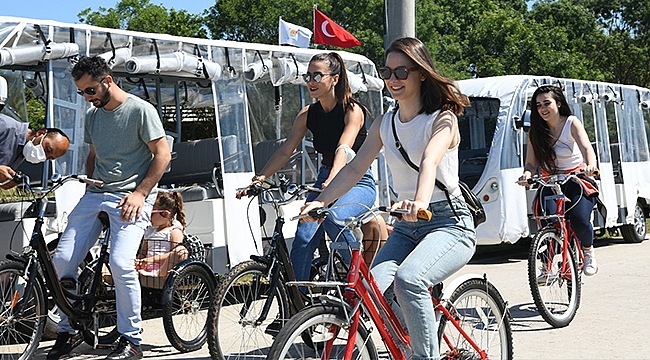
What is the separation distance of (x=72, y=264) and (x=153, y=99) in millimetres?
5420

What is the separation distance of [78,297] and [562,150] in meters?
4.09

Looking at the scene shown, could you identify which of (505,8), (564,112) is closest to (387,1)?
(564,112)

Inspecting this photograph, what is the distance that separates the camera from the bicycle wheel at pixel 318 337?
4.07 m

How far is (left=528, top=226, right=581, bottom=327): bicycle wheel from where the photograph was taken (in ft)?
25.2

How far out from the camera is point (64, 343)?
20.9 feet

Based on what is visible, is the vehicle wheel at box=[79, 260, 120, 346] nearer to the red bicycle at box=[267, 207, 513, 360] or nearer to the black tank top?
the black tank top

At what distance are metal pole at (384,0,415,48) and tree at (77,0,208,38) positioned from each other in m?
27.1

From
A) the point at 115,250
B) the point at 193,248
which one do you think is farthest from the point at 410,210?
the point at 193,248

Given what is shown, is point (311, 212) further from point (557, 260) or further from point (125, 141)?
point (557, 260)

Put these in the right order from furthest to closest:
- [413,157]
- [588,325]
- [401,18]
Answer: [401,18] < [588,325] < [413,157]

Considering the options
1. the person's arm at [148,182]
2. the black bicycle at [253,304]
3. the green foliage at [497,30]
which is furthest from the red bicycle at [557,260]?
the green foliage at [497,30]

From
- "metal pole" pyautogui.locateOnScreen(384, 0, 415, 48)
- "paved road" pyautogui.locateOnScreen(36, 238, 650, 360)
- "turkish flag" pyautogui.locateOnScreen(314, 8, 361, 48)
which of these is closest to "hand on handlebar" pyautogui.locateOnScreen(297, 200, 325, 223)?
"paved road" pyautogui.locateOnScreen(36, 238, 650, 360)

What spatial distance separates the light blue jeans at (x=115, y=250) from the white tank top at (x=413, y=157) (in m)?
2.16

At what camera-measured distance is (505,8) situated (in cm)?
3644
